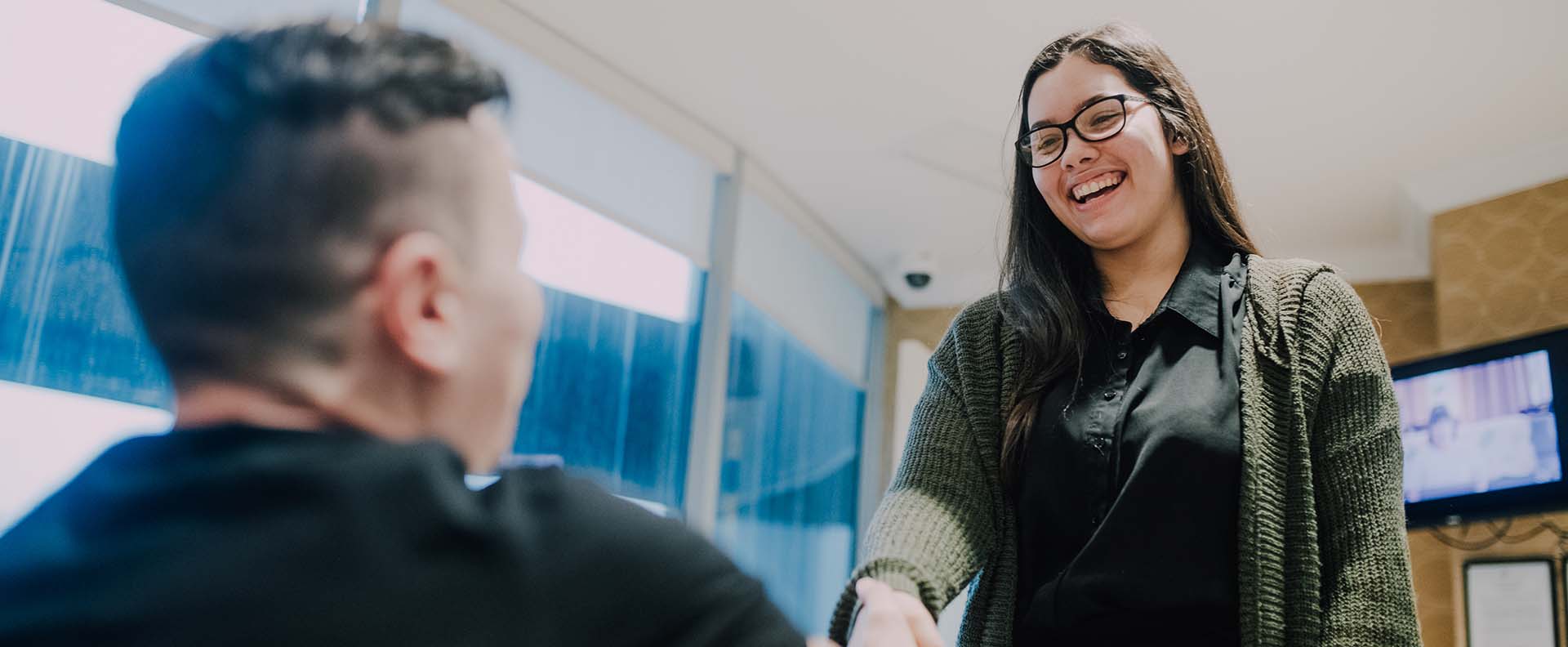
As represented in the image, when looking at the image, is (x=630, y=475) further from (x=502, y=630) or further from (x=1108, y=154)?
(x=502, y=630)

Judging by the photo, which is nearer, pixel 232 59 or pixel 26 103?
pixel 232 59

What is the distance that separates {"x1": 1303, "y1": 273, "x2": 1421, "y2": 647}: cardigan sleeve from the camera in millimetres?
1066

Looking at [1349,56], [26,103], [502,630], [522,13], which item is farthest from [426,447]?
[1349,56]

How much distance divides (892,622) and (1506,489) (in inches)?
153

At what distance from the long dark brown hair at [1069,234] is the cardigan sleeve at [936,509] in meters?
0.05

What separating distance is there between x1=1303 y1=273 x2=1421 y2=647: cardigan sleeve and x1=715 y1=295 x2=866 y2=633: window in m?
3.53

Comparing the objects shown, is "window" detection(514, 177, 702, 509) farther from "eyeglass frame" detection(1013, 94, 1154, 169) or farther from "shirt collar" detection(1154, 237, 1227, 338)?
"shirt collar" detection(1154, 237, 1227, 338)

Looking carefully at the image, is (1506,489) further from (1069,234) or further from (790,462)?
(1069,234)

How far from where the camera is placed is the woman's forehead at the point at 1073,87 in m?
1.37

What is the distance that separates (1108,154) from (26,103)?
2.35 metres

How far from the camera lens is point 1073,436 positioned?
120cm

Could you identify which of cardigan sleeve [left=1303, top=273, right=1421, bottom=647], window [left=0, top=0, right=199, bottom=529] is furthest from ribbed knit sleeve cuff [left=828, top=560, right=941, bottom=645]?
window [left=0, top=0, right=199, bottom=529]

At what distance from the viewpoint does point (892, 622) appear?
0.96m

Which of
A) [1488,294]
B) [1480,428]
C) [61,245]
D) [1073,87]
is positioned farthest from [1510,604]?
[61,245]
